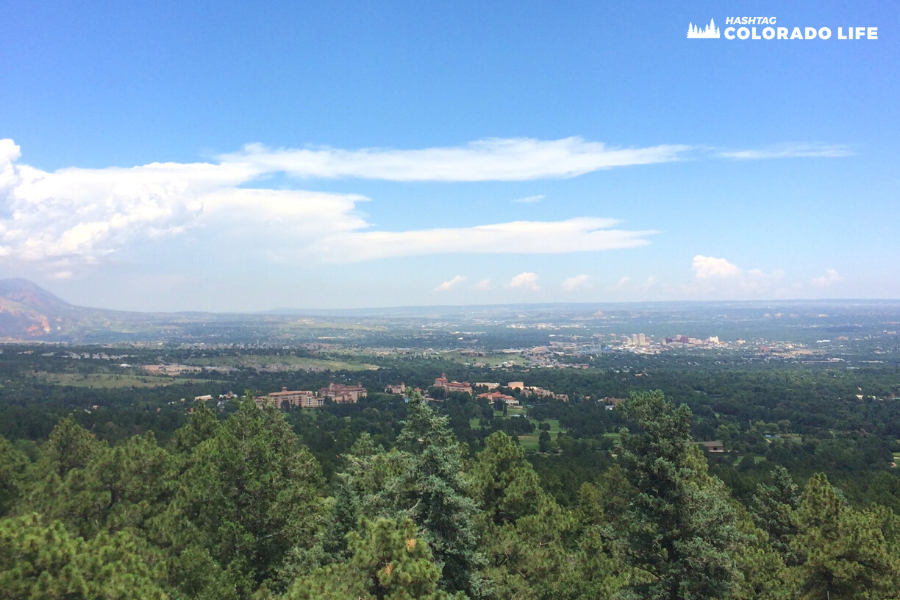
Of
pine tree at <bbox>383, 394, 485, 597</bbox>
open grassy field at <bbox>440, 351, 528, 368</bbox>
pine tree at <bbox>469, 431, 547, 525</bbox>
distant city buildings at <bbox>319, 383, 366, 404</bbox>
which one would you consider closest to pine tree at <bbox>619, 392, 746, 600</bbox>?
pine tree at <bbox>383, 394, 485, 597</bbox>

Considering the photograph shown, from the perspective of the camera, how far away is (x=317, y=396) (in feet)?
305

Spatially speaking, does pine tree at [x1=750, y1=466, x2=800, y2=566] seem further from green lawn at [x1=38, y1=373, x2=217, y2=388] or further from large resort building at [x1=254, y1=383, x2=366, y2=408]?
green lawn at [x1=38, y1=373, x2=217, y2=388]

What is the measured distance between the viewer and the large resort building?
3378 inches

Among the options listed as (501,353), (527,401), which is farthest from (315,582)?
(501,353)

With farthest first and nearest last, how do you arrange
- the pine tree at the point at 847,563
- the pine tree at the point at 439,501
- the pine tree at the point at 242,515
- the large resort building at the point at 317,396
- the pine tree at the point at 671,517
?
the large resort building at the point at 317,396, the pine tree at the point at 242,515, the pine tree at the point at 847,563, the pine tree at the point at 439,501, the pine tree at the point at 671,517

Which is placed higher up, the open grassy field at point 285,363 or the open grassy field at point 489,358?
the open grassy field at point 285,363

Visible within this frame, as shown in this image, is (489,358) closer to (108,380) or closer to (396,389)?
(396,389)

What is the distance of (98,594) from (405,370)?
410 feet

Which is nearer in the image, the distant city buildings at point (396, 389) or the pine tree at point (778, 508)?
the pine tree at point (778, 508)

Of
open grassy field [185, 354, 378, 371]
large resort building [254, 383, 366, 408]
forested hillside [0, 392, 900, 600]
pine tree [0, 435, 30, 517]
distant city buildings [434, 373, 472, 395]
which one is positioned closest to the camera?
forested hillside [0, 392, 900, 600]

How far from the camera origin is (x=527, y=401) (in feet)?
304

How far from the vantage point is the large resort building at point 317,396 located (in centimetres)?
8581

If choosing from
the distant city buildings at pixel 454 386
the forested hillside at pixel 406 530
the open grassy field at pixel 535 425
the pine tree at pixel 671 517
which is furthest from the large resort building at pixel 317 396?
the pine tree at pixel 671 517

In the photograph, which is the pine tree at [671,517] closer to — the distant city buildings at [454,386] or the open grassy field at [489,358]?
the distant city buildings at [454,386]
